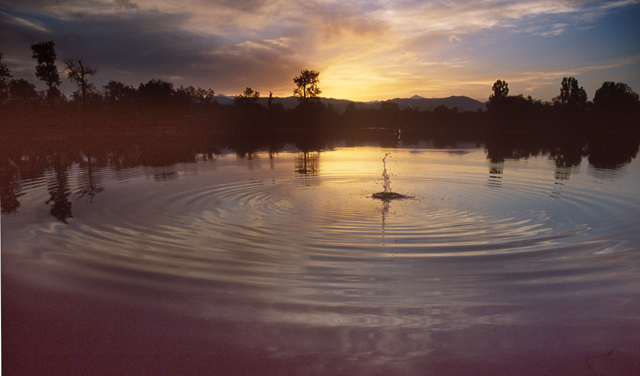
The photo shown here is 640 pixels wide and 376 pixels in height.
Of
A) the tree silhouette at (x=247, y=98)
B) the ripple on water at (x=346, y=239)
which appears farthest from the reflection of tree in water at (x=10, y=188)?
the tree silhouette at (x=247, y=98)

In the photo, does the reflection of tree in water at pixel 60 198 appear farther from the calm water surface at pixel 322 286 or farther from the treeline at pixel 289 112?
the treeline at pixel 289 112

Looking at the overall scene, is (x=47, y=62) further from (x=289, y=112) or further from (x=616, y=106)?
(x=616, y=106)

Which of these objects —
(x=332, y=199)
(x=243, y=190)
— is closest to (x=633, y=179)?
(x=332, y=199)

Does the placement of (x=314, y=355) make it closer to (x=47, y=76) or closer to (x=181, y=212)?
(x=181, y=212)

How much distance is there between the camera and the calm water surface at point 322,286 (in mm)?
3727

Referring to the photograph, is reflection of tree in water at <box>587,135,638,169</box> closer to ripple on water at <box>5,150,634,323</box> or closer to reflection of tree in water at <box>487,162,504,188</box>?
reflection of tree in water at <box>487,162,504,188</box>

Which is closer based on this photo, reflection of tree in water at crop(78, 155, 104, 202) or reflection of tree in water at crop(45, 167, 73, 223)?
reflection of tree in water at crop(45, 167, 73, 223)

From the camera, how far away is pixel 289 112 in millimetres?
111500

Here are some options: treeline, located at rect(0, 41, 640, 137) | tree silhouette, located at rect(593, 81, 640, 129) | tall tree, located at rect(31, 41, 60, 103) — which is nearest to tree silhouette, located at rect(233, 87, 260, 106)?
treeline, located at rect(0, 41, 640, 137)

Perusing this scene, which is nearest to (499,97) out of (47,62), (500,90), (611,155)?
(500,90)

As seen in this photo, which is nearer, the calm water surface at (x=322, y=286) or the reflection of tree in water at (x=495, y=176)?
the calm water surface at (x=322, y=286)

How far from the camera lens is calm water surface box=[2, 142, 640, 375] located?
3727 millimetres

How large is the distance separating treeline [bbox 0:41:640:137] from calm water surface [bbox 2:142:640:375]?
6943 cm

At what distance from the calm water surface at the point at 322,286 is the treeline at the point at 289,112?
69429 mm
